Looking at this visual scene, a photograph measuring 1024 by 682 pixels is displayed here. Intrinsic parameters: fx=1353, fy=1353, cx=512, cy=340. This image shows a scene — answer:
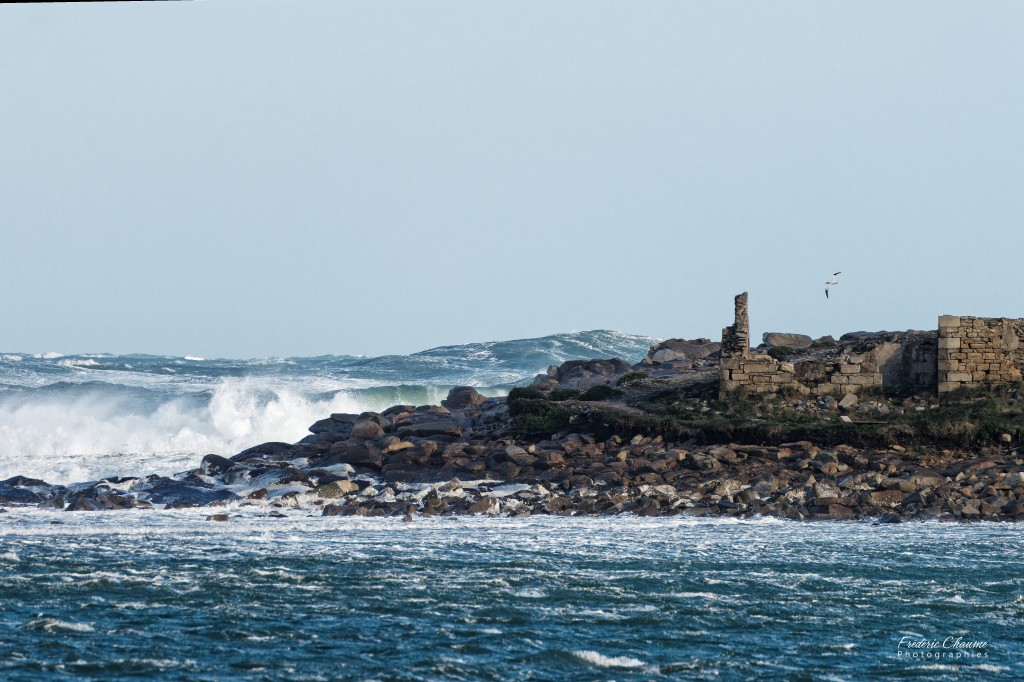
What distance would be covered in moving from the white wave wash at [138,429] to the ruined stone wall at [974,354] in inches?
657

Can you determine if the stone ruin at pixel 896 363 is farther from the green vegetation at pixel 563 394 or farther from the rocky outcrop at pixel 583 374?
the rocky outcrop at pixel 583 374

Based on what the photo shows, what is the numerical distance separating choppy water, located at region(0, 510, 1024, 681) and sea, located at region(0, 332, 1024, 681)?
0.04 m

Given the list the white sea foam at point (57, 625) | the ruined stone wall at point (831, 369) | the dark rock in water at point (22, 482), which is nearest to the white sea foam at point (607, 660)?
the white sea foam at point (57, 625)

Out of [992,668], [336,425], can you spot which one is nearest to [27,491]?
[336,425]

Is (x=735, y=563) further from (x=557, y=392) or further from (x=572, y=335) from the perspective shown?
(x=572, y=335)

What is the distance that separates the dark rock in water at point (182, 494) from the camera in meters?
24.9

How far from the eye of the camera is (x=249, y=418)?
41531 mm

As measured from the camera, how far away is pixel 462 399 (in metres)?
34.7

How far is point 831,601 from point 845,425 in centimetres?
1148

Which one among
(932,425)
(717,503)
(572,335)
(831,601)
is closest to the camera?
(831,601)

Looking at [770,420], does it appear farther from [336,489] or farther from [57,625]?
[57,625]

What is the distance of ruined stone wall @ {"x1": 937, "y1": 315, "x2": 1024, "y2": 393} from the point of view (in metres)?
26.7

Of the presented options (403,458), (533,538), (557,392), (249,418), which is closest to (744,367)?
(557,392)

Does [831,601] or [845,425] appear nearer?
[831,601]
